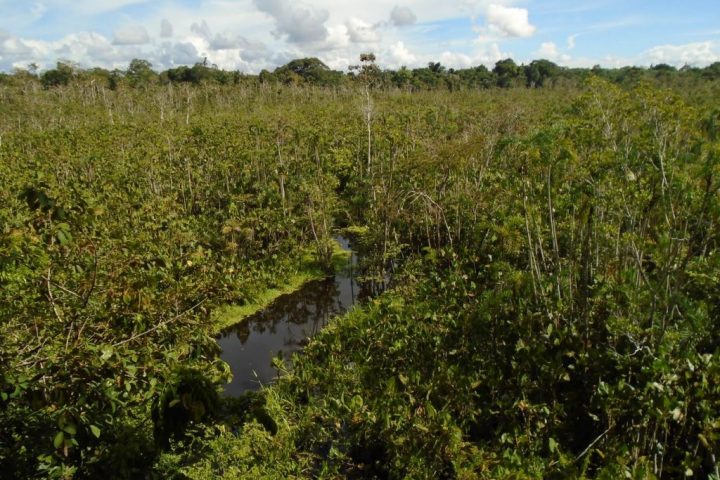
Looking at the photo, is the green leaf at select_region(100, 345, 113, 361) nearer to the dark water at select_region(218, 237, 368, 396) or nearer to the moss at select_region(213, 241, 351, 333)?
the dark water at select_region(218, 237, 368, 396)

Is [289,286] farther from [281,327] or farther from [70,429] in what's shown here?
[70,429]

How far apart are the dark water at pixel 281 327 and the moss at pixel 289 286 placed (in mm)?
117

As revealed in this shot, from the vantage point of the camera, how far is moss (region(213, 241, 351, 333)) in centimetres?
976

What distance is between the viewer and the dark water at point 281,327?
27.3 ft

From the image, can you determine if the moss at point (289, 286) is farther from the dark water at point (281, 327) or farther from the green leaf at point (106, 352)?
the green leaf at point (106, 352)

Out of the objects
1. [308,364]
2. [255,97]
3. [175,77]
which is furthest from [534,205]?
[175,77]

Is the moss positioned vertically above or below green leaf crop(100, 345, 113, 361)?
below

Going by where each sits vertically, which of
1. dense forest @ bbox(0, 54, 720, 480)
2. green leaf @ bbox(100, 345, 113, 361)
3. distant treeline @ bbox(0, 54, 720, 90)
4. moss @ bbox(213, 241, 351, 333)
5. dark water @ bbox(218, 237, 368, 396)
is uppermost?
distant treeline @ bbox(0, 54, 720, 90)

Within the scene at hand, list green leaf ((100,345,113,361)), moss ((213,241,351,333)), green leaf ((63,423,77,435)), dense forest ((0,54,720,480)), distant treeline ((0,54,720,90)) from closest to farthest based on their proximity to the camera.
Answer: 1. green leaf ((63,423,77,435))
2. green leaf ((100,345,113,361))
3. dense forest ((0,54,720,480))
4. moss ((213,241,351,333))
5. distant treeline ((0,54,720,90))

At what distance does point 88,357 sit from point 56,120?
2870 centimetres

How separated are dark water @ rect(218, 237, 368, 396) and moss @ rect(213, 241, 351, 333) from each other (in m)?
0.12

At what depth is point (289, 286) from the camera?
11.3m

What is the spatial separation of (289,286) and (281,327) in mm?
1458

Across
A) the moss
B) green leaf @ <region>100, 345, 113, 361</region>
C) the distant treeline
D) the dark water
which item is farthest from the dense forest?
the distant treeline
